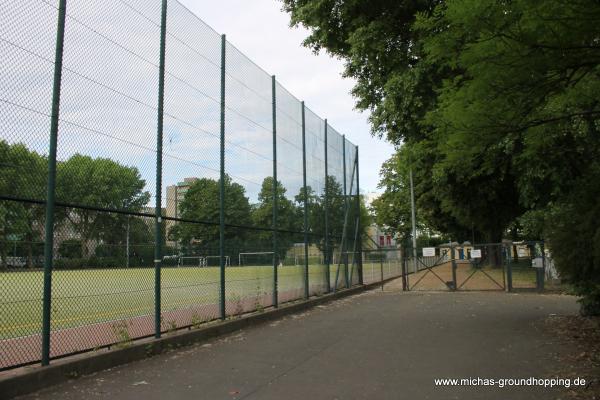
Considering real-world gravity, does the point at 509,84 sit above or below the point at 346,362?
above

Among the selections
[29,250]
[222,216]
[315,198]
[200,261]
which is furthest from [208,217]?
[315,198]

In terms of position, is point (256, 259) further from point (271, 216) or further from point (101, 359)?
point (101, 359)

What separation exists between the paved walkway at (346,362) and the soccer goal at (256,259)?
1.39m

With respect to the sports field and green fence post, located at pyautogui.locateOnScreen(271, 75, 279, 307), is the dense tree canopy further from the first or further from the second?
the sports field

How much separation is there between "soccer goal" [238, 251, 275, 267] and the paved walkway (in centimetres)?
139

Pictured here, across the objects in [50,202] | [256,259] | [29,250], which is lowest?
[256,259]

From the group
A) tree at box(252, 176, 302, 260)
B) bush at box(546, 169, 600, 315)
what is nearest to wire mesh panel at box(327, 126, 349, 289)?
tree at box(252, 176, 302, 260)

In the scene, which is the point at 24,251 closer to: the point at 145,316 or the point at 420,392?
the point at 145,316

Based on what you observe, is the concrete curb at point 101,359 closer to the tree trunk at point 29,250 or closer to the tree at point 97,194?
the tree trunk at point 29,250

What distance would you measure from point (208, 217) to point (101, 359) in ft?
12.5

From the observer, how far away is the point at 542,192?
749 inches

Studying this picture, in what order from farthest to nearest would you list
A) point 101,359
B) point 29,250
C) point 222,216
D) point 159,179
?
1. point 222,216
2. point 159,179
3. point 101,359
4. point 29,250

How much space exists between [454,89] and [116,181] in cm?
486

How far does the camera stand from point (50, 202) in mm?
6418
